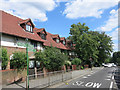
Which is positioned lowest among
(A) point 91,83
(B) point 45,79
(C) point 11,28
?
(A) point 91,83

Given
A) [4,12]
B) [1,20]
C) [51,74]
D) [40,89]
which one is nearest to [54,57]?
[51,74]

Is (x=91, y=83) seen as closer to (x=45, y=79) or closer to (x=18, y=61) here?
(x=45, y=79)

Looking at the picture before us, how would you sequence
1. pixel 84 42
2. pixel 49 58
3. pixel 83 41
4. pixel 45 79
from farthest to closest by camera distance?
1. pixel 83 41
2. pixel 84 42
3. pixel 49 58
4. pixel 45 79

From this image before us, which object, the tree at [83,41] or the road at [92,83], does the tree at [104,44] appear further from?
the road at [92,83]

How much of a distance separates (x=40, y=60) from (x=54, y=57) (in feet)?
7.72

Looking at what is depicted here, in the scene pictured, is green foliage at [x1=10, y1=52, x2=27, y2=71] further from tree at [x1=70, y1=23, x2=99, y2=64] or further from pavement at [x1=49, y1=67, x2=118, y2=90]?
tree at [x1=70, y1=23, x2=99, y2=64]

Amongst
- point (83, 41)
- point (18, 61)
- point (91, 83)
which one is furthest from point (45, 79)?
point (83, 41)

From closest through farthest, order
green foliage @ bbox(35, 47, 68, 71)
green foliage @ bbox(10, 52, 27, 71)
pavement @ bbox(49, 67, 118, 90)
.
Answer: pavement @ bbox(49, 67, 118, 90)
green foliage @ bbox(10, 52, 27, 71)
green foliage @ bbox(35, 47, 68, 71)

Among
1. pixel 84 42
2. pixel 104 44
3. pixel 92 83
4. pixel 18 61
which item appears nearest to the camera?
pixel 92 83

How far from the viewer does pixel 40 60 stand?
1451cm

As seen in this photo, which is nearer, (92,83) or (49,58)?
(92,83)

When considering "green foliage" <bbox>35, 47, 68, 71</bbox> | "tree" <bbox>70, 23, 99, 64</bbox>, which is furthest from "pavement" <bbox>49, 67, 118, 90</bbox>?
"tree" <bbox>70, 23, 99, 64</bbox>

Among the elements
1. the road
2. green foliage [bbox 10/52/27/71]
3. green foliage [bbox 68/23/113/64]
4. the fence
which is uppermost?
green foliage [bbox 68/23/113/64]

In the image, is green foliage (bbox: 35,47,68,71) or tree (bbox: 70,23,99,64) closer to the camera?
green foliage (bbox: 35,47,68,71)
